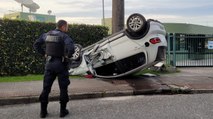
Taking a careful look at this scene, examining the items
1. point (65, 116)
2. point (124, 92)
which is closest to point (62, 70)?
point (65, 116)

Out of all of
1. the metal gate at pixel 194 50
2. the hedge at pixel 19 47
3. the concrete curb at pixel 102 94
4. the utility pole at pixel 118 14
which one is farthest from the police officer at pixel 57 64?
the metal gate at pixel 194 50

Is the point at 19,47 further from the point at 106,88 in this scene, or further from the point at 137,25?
the point at 137,25

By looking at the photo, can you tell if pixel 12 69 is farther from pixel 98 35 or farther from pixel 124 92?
pixel 124 92

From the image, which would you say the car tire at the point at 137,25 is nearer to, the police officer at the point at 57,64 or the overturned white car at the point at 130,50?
the overturned white car at the point at 130,50

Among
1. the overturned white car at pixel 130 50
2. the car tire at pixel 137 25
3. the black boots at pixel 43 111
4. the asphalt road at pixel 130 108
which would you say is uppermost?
the car tire at pixel 137 25

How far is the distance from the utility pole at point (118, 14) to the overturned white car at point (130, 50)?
2.72 m

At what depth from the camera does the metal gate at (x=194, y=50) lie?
55.8 ft

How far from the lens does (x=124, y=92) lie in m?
8.98

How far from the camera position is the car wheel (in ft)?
32.3

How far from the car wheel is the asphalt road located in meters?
2.19

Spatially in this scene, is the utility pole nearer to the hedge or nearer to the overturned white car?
the hedge

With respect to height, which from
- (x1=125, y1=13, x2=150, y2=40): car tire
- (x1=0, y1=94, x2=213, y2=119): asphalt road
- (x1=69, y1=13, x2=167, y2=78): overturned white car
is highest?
(x1=125, y1=13, x2=150, y2=40): car tire

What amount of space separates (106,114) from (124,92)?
7.69ft

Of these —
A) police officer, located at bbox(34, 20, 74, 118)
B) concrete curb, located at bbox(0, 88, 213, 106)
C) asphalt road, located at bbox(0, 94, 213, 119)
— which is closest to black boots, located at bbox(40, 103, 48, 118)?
police officer, located at bbox(34, 20, 74, 118)
